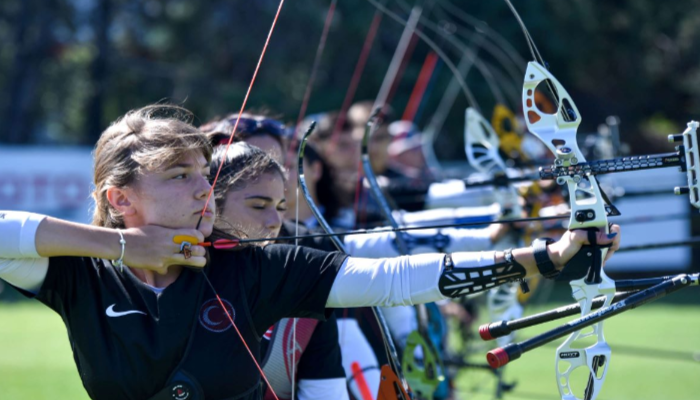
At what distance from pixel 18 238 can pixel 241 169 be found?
0.83m

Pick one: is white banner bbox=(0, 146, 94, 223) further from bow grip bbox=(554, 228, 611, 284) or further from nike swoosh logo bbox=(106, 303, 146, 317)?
bow grip bbox=(554, 228, 611, 284)

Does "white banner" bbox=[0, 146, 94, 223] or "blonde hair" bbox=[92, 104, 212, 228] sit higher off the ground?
"white banner" bbox=[0, 146, 94, 223]

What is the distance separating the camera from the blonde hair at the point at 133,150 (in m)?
2.25

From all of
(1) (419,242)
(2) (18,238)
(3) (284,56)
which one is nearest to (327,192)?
(1) (419,242)

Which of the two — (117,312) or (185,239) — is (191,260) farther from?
(117,312)

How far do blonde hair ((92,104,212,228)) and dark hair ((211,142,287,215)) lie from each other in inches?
14.4

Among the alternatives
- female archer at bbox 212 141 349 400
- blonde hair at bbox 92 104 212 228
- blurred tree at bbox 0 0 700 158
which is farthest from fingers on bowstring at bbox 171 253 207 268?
blurred tree at bbox 0 0 700 158

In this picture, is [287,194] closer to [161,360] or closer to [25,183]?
[161,360]

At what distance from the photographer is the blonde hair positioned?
225cm

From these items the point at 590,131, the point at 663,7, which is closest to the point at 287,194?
the point at 590,131

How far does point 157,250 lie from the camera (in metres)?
2.11

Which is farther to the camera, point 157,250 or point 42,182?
point 42,182

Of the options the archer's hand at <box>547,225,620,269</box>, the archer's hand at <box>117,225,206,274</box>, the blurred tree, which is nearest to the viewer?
the archer's hand at <box>547,225,620,269</box>

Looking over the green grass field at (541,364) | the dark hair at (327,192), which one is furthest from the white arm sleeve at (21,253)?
the green grass field at (541,364)
